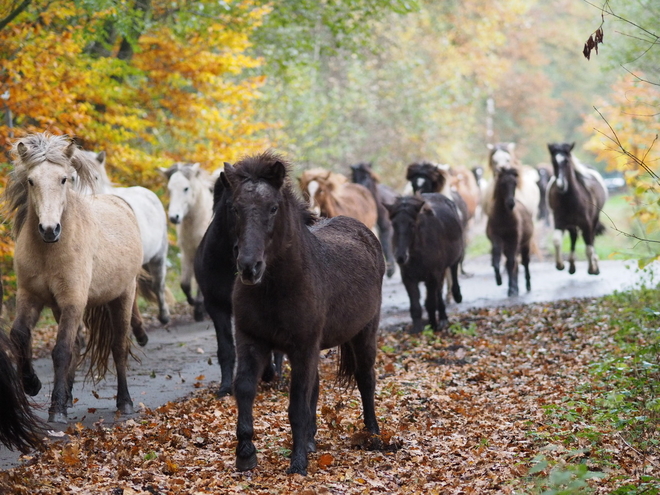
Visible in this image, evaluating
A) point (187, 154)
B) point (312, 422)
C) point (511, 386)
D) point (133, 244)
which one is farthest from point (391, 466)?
point (187, 154)

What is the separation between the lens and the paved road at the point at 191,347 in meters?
8.70

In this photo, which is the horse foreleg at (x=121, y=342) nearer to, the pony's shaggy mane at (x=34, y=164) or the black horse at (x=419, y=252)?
the pony's shaggy mane at (x=34, y=164)

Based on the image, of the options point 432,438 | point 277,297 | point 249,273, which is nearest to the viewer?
point 249,273

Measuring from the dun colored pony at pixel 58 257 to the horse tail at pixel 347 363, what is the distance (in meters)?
2.35

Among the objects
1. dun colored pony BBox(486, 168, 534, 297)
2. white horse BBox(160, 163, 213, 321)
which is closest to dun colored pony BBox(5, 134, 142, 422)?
white horse BBox(160, 163, 213, 321)

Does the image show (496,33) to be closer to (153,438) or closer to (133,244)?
(133,244)

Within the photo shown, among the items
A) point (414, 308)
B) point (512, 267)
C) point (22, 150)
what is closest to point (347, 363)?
point (22, 150)

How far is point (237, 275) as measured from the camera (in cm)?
573

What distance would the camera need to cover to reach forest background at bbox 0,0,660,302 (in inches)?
476

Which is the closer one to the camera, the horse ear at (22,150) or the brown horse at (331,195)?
the horse ear at (22,150)

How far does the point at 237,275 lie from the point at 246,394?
81 centimetres

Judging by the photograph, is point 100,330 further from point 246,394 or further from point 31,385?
point 246,394

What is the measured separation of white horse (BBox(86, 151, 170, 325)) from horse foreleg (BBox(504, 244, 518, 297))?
6626 mm

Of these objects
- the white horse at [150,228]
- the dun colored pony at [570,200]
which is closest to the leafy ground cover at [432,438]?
the white horse at [150,228]
